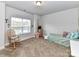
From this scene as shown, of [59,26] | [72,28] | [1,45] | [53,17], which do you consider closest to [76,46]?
[72,28]

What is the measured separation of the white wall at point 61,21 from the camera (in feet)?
18.6

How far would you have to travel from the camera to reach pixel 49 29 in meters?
8.34

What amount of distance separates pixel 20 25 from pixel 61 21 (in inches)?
111

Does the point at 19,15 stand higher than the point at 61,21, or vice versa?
the point at 19,15

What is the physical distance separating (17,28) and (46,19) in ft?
10.6

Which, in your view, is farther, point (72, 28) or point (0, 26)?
point (72, 28)

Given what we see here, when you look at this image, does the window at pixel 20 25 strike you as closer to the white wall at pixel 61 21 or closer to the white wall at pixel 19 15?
the white wall at pixel 19 15

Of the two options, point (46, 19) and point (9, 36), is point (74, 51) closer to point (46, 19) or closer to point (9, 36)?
point (9, 36)

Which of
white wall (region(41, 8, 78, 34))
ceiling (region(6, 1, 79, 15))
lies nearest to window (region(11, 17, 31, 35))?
ceiling (region(6, 1, 79, 15))

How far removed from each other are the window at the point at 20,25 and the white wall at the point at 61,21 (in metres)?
1.68

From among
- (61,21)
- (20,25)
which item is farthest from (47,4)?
(20,25)

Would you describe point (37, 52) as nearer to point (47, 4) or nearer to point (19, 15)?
point (47, 4)

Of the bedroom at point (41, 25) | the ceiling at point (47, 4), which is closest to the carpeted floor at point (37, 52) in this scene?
the bedroom at point (41, 25)

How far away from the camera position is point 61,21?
667 cm
